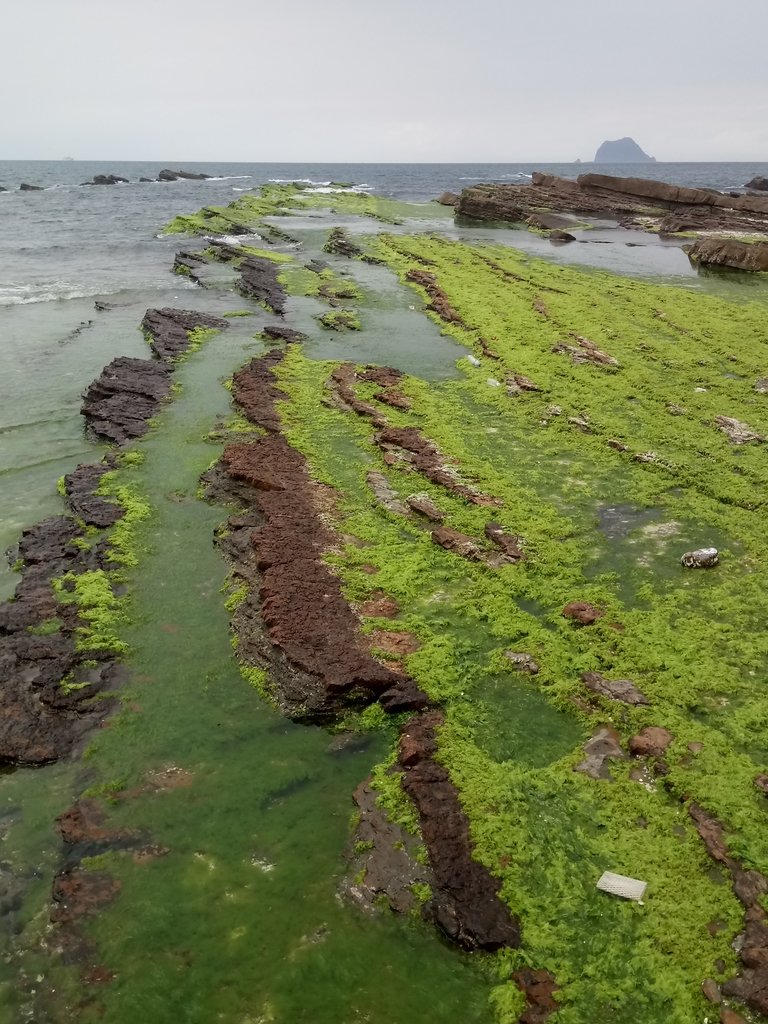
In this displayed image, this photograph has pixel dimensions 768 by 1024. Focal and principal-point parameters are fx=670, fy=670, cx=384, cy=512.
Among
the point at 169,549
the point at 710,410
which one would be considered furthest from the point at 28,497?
the point at 710,410

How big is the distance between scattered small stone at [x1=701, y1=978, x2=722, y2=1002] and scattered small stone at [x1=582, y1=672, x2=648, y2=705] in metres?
3.45

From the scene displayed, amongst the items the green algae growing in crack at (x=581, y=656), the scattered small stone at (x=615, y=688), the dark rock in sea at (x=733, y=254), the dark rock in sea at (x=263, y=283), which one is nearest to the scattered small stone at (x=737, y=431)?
the green algae growing in crack at (x=581, y=656)

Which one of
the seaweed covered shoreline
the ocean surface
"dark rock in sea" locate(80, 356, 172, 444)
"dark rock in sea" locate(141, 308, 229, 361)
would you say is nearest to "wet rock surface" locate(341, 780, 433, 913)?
the seaweed covered shoreline

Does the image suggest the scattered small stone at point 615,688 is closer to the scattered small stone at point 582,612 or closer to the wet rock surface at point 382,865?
the scattered small stone at point 582,612

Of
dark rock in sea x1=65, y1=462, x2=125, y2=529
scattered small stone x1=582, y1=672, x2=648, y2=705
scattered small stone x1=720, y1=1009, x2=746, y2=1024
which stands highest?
dark rock in sea x1=65, y1=462, x2=125, y2=529

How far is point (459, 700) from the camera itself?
29.8ft

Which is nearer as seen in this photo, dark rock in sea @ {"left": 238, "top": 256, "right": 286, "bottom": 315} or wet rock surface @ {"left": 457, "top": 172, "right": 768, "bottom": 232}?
dark rock in sea @ {"left": 238, "top": 256, "right": 286, "bottom": 315}

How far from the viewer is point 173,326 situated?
26750 mm

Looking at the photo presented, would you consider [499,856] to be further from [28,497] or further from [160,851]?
[28,497]

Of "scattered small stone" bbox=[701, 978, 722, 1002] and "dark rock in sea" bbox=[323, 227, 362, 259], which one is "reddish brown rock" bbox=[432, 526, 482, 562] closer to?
"scattered small stone" bbox=[701, 978, 722, 1002]

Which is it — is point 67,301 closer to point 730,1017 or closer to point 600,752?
point 600,752

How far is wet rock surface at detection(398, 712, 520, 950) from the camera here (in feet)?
20.9

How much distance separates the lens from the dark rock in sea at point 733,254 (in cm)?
4025

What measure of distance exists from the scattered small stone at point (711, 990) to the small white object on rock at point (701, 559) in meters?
7.16
